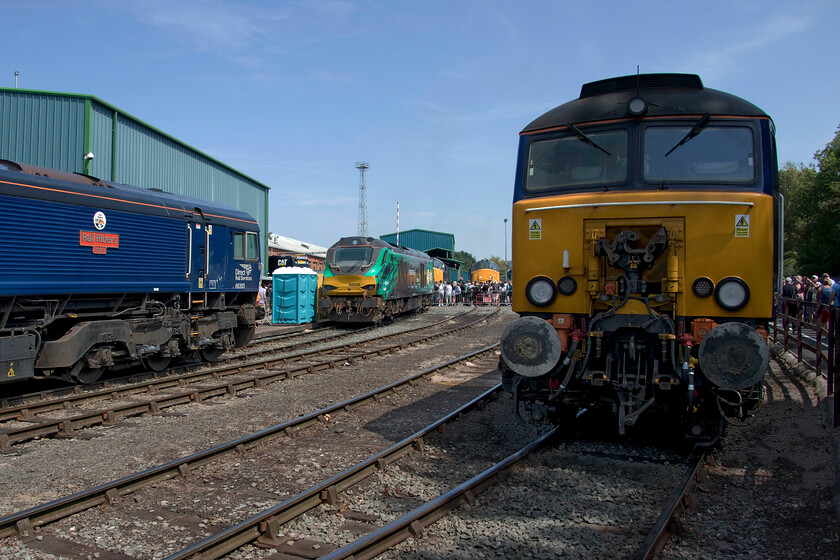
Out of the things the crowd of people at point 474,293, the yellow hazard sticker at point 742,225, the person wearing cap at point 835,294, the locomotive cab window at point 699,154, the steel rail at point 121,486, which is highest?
the locomotive cab window at point 699,154

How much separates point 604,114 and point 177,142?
24.3 meters

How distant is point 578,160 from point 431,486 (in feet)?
11.4

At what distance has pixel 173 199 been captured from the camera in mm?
11922

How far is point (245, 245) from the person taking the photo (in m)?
13.9

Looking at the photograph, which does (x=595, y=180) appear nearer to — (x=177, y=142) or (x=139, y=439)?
(x=139, y=439)

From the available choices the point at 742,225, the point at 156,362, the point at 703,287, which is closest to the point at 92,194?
the point at 156,362

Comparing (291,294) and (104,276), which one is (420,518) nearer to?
(104,276)

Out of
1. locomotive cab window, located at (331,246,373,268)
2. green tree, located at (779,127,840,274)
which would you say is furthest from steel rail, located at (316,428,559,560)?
green tree, located at (779,127,840,274)

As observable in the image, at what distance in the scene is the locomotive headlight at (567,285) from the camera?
586cm

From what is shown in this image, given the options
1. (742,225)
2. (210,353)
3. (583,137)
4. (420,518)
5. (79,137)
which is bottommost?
(420,518)

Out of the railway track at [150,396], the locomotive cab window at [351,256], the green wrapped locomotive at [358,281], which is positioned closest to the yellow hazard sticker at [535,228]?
the railway track at [150,396]

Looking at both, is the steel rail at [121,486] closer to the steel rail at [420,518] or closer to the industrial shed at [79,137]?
the steel rail at [420,518]

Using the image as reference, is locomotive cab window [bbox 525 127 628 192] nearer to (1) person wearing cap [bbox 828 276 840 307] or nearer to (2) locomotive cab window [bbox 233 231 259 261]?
(2) locomotive cab window [bbox 233 231 259 261]

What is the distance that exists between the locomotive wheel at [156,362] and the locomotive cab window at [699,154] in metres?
9.26
